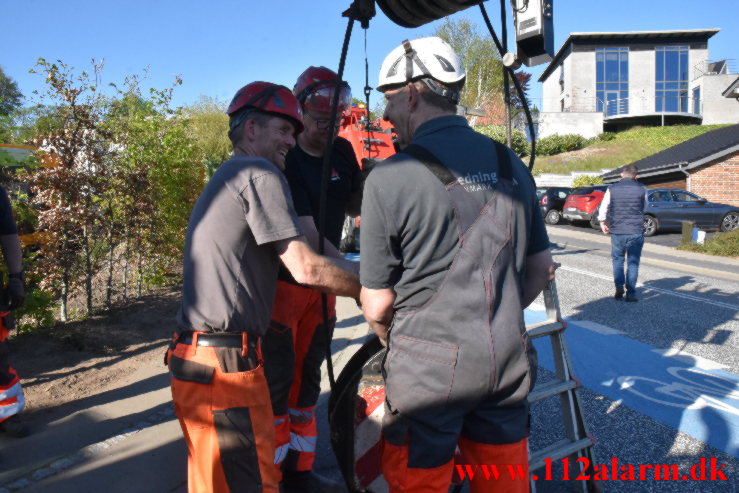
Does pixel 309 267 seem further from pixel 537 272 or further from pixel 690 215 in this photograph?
pixel 690 215

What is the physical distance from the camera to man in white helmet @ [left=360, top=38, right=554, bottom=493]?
1.69 meters

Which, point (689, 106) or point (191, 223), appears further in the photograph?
point (689, 106)

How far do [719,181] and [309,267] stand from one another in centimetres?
2627

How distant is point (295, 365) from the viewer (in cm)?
283

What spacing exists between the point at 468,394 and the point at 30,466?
9.00 feet

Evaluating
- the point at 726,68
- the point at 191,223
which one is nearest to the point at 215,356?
the point at 191,223

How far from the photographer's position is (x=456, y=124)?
1.84 m

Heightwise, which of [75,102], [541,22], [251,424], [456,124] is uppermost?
[75,102]

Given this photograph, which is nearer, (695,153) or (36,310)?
(36,310)

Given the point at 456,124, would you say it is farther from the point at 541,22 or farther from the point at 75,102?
the point at 75,102

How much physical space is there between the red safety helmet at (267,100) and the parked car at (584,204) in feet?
66.8

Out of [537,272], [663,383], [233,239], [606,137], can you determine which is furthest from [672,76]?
[233,239]

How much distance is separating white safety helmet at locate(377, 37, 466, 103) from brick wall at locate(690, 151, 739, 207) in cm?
2546

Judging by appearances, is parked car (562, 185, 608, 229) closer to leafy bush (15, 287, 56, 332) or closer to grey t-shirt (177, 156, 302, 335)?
leafy bush (15, 287, 56, 332)
